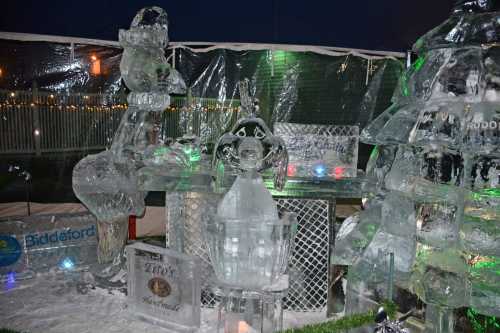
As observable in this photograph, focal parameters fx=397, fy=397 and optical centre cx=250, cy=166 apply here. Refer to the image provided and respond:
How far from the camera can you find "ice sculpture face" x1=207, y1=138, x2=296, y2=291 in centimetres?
140

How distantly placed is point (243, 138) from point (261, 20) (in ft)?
5.67

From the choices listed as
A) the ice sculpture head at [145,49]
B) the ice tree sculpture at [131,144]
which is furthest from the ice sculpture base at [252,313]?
the ice sculpture head at [145,49]

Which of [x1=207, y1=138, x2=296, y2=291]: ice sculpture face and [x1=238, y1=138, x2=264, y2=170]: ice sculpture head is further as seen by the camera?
[x1=238, y1=138, x2=264, y2=170]: ice sculpture head

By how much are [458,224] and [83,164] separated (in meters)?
1.82

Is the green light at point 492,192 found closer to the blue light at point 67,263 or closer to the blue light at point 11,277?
the blue light at point 67,263

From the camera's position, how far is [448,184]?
1.67 m

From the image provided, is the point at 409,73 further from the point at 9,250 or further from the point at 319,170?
the point at 9,250

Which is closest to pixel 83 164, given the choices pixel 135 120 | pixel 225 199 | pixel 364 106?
pixel 135 120

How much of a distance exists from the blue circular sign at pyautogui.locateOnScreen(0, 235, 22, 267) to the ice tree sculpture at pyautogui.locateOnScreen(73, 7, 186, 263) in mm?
538

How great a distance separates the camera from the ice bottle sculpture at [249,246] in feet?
4.61

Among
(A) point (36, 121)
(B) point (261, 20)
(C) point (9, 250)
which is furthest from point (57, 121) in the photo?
(B) point (261, 20)

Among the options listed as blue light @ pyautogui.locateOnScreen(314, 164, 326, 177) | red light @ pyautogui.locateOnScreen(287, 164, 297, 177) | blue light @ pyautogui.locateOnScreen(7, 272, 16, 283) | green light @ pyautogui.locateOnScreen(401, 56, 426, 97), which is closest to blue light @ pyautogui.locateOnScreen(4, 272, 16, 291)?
blue light @ pyautogui.locateOnScreen(7, 272, 16, 283)

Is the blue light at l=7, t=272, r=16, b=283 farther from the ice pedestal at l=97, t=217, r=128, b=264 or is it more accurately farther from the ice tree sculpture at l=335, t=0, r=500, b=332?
the ice tree sculpture at l=335, t=0, r=500, b=332

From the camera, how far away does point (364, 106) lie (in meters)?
4.45
